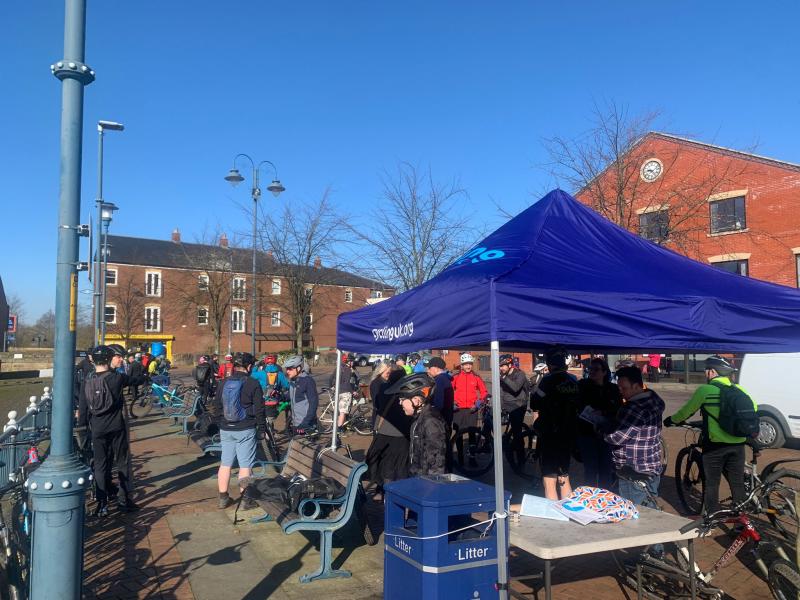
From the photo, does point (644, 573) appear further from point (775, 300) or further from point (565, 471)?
point (775, 300)

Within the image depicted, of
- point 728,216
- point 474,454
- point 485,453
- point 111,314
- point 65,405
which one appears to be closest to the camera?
point 65,405

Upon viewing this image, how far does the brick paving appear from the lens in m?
4.94

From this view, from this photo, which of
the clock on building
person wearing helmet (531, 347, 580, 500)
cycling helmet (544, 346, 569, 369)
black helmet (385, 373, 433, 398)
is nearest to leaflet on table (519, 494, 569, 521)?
black helmet (385, 373, 433, 398)

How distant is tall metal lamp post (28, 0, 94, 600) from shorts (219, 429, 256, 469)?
12.7 feet

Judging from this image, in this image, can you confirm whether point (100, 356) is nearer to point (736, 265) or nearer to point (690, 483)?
point (690, 483)

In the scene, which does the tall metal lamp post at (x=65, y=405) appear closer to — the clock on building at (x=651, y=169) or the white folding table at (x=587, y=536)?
the white folding table at (x=587, y=536)

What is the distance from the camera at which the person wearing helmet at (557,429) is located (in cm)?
631

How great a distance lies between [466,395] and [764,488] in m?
5.36

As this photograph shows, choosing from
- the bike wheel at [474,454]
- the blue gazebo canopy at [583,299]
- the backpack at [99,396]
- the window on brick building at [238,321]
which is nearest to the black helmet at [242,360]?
the backpack at [99,396]

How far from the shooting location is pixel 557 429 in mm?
6348

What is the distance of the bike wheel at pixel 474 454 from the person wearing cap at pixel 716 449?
3.82 metres

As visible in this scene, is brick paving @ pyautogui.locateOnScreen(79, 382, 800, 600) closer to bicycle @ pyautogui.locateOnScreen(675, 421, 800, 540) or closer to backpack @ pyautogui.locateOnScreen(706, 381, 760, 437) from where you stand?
bicycle @ pyautogui.locateOnScreen(675, 421, 800, 540)

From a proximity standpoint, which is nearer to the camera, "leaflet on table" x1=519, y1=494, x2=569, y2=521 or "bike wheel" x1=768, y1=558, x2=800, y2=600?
"bike wheel" x1=768, y1=558, x2=800, y2=600

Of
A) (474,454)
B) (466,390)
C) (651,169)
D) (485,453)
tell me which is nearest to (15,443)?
(474,454)
